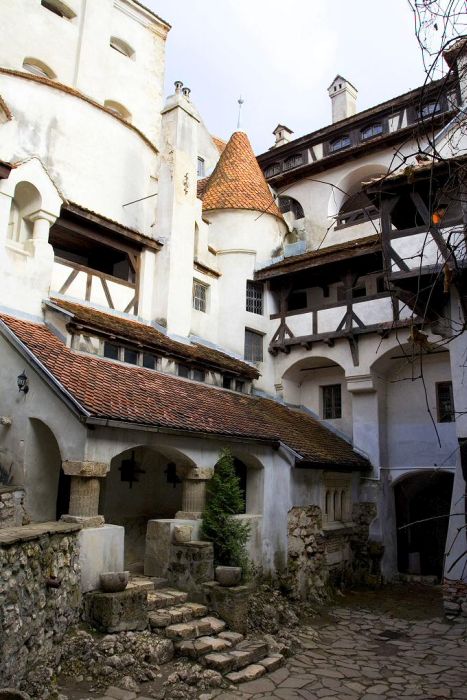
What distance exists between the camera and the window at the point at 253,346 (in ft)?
57.6

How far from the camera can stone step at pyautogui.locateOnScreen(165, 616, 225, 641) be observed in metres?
7.63

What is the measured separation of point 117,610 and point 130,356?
6.16m

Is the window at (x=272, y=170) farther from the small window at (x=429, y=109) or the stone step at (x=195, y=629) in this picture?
the stone step at (x=195, y=629)

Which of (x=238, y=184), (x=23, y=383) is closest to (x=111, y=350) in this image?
(x=23, y=383)

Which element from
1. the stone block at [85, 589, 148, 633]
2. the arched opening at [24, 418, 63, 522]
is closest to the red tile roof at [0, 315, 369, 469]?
the arched opening at [24, 418, 63, 522]

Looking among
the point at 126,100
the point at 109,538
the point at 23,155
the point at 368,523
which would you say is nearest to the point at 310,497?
the point at 368,523

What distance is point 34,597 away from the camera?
6.18m

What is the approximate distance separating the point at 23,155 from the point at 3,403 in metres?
6.79

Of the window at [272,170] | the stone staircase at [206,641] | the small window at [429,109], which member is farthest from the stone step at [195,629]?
the window at [272,170]

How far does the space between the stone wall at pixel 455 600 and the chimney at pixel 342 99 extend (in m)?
17.6

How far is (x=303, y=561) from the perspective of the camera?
1216cm

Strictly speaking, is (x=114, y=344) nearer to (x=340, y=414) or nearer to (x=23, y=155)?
(x=23, y=155)

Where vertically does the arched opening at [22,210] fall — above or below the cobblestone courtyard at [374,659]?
above

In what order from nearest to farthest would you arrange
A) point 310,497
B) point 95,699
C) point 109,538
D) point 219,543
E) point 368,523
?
point 95,699 → point 109,538 → point 219,543 → point 310,497 → point 368,523
